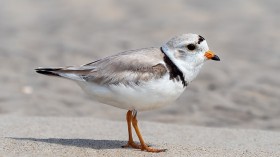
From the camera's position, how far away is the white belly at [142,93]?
513 centimetres

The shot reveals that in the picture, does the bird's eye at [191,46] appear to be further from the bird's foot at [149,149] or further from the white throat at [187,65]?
the bird's foot at [149,149]

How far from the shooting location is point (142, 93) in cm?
513

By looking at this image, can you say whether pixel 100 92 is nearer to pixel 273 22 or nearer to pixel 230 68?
pixel 230 68

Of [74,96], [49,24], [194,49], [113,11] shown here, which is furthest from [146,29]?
[194,49]

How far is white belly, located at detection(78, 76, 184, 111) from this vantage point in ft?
16.8

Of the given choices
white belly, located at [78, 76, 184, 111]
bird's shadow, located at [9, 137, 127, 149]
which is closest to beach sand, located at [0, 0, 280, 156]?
bird's shadow, located at [9, 137, 127, 149]

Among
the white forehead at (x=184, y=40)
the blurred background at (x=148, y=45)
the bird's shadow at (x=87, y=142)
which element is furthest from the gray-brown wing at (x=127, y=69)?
the blurred background at (x=148, y=45)

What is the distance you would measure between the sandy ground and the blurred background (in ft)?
4.29

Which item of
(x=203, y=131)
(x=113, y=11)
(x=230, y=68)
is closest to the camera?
(x=203, y=131)

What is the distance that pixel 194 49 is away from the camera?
5.39 metres

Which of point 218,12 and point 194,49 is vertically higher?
point 218,12

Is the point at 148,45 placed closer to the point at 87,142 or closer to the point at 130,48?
the point at 130,48

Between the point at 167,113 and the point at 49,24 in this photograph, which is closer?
the point at 167,113

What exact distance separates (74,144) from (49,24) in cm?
641
